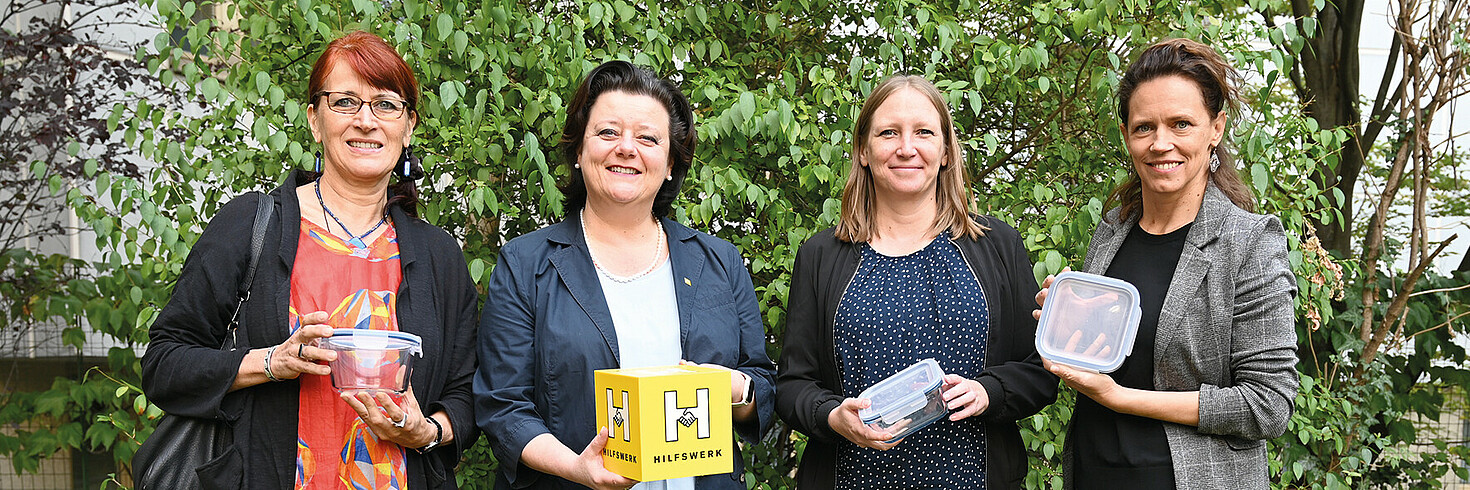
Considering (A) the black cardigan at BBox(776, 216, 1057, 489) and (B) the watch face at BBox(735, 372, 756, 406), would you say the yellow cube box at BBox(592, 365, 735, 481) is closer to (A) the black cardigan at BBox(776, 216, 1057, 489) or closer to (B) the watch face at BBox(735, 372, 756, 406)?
(B) the watch face at BBox(735, 372, 756, 406)

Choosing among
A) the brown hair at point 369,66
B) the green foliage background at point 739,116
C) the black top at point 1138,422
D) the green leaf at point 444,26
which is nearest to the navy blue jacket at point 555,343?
the brown hair at point 369,66

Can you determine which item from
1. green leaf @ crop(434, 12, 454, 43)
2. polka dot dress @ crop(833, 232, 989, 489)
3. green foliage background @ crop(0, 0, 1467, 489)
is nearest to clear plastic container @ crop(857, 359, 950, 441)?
polka dot dress @ crop(833, 232, 989, 489)

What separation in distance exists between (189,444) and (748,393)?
4.04 ft

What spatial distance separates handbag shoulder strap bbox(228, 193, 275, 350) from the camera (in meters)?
2.21

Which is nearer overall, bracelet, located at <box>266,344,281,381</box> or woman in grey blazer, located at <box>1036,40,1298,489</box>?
bracelet, located at <box>266,344,281,381</box>

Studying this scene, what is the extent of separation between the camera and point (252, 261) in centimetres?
220

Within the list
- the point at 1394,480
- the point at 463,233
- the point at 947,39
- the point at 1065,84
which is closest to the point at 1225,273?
the point at 947,39

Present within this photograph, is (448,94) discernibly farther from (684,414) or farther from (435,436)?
(684,414)

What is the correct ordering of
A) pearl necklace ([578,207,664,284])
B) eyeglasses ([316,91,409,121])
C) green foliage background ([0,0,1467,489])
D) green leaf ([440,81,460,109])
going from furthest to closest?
green foliage background ([0,0,1467,489]) < green leaf ([440,81,460,109]) < pearl necklace ([578,207,664,284]) < eyeglasses ([316,91,409,121])

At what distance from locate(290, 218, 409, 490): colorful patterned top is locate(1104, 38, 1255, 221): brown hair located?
1.79 m

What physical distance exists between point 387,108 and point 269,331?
566 mm

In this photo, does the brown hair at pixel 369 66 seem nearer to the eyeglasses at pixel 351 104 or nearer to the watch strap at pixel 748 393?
the eyeglasses at pixel 351 104

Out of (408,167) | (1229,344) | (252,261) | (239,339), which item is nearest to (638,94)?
(408,167)

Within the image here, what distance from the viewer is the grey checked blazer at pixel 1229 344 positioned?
2223mm
